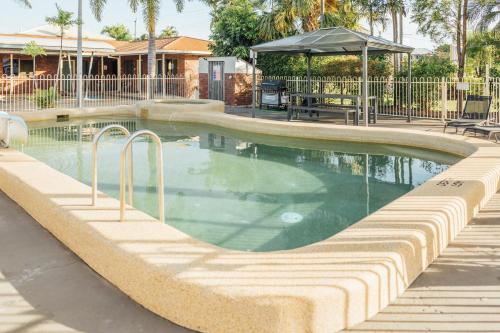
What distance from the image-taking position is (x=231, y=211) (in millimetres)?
7148

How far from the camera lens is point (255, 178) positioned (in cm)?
933

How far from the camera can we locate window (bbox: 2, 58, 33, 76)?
29641 millimetres

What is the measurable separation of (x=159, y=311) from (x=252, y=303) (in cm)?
73

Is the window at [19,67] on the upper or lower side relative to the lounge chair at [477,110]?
upper

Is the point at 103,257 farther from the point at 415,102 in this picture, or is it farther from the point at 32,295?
the point at 415,102

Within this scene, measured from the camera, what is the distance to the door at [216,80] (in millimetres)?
23078

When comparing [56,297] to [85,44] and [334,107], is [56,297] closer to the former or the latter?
[334,107]

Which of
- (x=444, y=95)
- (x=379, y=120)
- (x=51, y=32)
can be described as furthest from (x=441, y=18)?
(x=51, y=32)

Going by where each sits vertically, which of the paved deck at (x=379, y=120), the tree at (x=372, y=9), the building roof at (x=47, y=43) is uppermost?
the tree at (x=372, y=9)

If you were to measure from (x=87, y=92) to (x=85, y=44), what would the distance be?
484 cm

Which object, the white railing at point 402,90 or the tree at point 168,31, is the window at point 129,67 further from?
the tree at point 168,31

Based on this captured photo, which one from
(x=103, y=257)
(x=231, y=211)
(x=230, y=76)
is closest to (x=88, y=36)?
(x=230, y=76)

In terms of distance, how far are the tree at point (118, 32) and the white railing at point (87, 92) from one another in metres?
23.4

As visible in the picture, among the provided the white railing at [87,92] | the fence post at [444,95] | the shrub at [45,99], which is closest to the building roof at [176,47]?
the white railing at [87,92]
